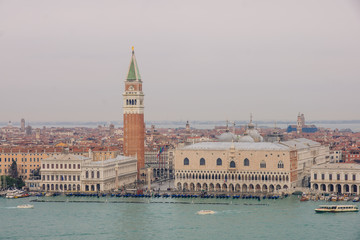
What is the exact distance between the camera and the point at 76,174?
42.7m

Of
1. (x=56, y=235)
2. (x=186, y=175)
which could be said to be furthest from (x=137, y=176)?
(x=56, y=235)

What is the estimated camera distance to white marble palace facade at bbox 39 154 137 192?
42406 mm

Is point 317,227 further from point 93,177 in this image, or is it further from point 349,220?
point 93,177

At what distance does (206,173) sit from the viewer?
1682 inches

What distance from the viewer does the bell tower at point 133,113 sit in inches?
1852

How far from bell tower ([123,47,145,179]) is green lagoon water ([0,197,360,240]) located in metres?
8.42

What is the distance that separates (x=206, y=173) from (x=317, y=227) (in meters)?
12.1

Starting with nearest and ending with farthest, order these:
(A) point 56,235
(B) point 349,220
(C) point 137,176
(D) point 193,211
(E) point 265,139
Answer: (A) point 56,235
(B) point 349,220
(D) point 193,211
(C) point 137,176
(E) point 265,139

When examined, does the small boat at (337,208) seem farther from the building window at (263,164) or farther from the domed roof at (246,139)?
the domed roof at (246,139)

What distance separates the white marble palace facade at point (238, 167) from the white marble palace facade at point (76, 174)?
11.2 feet

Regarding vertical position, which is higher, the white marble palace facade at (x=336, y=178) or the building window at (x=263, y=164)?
the building window at (x=263, y=164)

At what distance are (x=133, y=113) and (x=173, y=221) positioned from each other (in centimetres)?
1507

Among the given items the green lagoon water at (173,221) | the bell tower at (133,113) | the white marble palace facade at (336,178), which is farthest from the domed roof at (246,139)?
the green lagoon water at (173,221)

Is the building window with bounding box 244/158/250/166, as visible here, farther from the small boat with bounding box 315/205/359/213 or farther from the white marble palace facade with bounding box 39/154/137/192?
the small boat with bounding box 315/205/359/213
